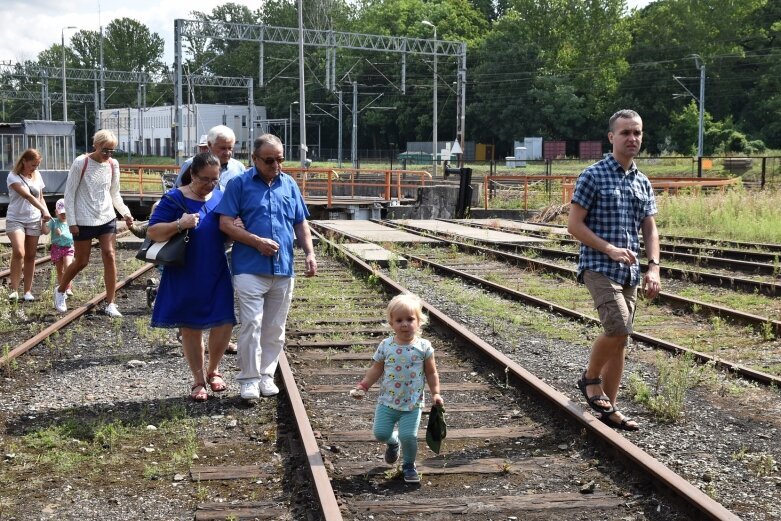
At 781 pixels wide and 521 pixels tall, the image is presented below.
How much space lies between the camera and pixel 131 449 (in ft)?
19.4

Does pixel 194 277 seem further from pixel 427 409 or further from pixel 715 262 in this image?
pixel 715 262

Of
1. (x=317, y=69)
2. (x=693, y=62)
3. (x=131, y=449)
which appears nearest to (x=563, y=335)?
(x=131, y=449)

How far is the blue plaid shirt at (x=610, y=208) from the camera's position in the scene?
6090 millimetres

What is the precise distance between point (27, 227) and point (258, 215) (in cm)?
557

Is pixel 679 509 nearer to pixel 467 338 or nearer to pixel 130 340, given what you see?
pixel 467 338

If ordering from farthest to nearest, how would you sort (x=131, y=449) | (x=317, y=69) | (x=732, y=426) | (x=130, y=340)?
(x=317, y=69) < (x=130, y=340) < (x=732, y=426) < (x=131, y=449)

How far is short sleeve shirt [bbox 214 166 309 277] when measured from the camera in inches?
263

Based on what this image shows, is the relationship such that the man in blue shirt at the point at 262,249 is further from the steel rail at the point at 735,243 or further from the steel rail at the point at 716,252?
the steel rail at the point at 735,243

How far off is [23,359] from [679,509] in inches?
223

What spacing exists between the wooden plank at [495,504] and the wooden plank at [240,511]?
352 millimetres

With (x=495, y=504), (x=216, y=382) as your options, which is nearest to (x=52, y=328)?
(x=216, y=382)

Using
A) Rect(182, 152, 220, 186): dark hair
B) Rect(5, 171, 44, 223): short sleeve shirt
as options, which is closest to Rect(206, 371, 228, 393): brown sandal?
Rect(182, 152, 220, 186): dark hair

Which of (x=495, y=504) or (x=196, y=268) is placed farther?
(x=196, y=268)

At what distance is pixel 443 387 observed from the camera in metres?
7.41
